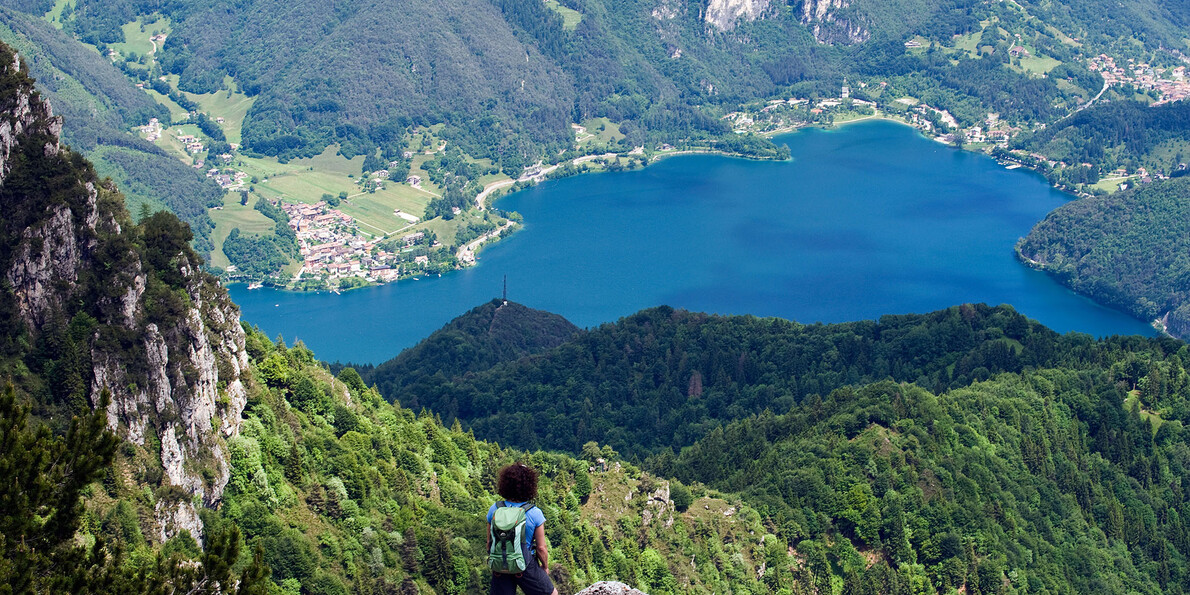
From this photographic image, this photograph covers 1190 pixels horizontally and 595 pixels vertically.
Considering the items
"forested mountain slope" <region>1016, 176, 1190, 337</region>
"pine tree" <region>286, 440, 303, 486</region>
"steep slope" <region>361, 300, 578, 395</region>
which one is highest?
"pine tree" <region>286, 440, 303, 486</region>

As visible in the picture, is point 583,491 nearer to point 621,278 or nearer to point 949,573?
point 949,573

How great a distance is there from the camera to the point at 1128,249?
565 feet

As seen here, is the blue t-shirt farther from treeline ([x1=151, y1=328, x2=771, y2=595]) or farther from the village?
the village

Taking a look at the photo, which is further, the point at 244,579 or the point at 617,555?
the point at 617,555

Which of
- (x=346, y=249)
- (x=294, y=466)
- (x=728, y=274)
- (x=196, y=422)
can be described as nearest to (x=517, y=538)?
(x=196, y=422)

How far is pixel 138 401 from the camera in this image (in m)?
46.6

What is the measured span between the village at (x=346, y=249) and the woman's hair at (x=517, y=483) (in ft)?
490

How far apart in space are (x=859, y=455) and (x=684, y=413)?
1117 inches

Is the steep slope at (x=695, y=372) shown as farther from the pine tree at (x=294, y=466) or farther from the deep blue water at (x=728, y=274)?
the pine tree at (x=294, y=466)

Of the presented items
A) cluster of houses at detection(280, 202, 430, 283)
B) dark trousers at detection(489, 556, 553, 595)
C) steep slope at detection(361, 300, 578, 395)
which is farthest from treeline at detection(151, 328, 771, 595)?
cluster of houses at detection(280, 202, 430, 283)

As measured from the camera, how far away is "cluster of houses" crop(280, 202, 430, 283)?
168125 millimetres

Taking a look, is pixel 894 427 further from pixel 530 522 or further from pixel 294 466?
pixel 530 522

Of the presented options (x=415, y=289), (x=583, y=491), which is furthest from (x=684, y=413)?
(x=415, y=289)

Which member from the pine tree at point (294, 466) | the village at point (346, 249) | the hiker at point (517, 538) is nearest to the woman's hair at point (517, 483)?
the hiker at point (517, 538)
